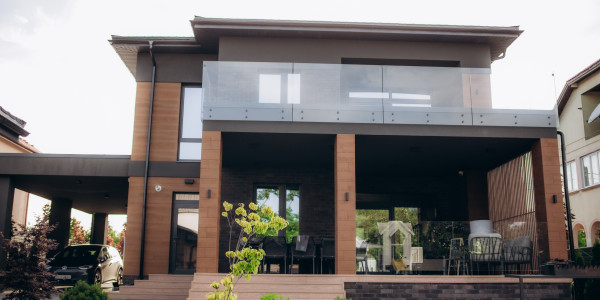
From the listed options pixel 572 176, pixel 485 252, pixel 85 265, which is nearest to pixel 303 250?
pixel 485 252

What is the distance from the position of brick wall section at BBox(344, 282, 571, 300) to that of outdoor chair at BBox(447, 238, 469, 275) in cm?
47

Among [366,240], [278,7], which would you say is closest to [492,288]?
[366,240]

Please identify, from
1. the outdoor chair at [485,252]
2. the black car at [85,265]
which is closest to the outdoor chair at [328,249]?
the outdoor chair at [485,252]

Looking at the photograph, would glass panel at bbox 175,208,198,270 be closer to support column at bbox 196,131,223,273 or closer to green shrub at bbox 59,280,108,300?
support column at bbox 196,131,223,273

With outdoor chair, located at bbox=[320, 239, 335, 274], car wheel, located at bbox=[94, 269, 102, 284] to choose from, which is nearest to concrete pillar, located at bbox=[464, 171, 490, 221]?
outdoor chair, located at bbox=[320, 239, 335, 274]

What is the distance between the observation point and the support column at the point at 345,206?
33.8 ft

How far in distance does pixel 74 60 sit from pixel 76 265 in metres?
10.1

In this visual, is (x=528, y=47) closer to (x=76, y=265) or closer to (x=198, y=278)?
(x=198, y=278)

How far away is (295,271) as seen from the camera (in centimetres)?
1334

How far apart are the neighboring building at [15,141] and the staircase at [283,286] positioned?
8.81 metres

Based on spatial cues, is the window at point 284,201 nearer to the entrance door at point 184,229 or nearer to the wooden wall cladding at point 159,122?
the entrance door at point 184,229

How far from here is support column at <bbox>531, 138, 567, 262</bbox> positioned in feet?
35.2

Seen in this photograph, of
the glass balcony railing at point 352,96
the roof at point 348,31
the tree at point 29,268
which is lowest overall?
the tree at point 29,268

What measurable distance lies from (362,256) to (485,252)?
2212 millimetres
